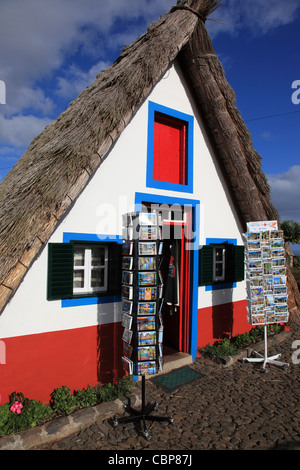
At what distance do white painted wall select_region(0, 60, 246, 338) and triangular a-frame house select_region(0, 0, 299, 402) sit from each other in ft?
0.06

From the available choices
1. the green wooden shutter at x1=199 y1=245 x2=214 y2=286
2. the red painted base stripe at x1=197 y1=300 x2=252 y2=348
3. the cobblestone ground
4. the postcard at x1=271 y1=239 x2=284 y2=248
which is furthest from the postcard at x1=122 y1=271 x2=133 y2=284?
the postcard at x1=271 y1=239 x2=284 y2=248

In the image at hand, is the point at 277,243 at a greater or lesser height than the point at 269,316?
greater

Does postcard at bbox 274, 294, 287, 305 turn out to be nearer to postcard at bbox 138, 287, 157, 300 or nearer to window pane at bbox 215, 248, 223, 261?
window pane at bbox 215, 248, 223, 261

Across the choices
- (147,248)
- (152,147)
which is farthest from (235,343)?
(152,147)

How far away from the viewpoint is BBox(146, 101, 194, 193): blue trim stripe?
17.8 feet

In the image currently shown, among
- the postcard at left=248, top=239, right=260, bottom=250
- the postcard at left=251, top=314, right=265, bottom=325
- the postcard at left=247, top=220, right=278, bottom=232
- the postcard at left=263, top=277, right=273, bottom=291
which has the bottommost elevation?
the postcard at left=251, top=314, right=265, bottom=325

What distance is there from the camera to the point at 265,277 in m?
5.91

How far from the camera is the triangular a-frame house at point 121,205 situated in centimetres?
394

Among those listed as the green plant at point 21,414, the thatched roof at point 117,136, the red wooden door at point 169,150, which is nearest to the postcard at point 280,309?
the thatched roof at point 117,136

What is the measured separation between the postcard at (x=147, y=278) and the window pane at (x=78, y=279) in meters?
1.38

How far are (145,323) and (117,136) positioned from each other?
2.91 m

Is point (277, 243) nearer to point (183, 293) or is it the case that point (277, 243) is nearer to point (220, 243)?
point (220, 243)
